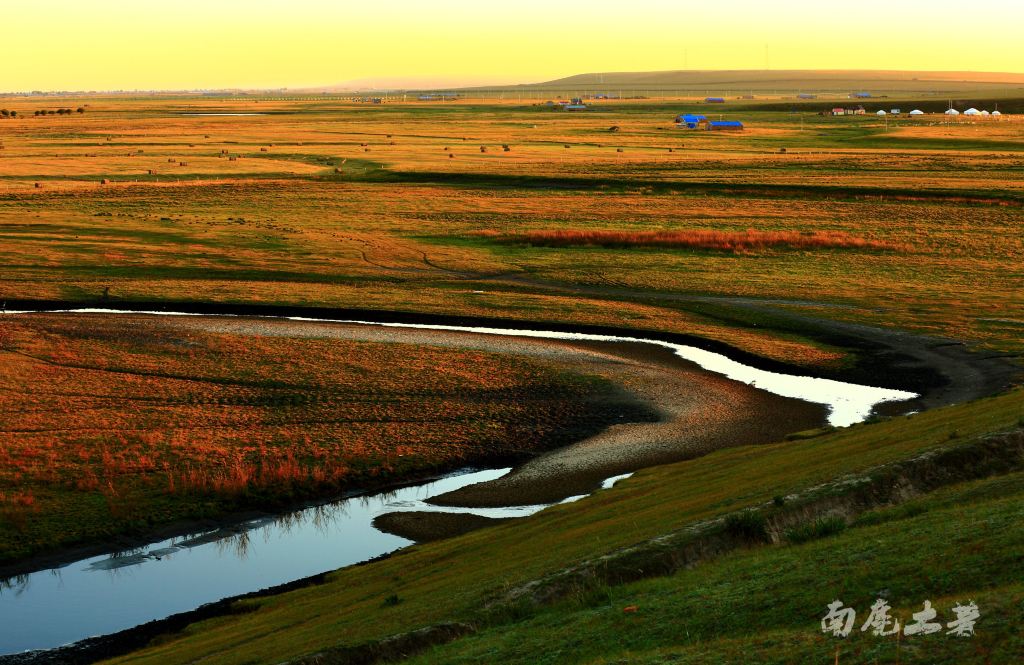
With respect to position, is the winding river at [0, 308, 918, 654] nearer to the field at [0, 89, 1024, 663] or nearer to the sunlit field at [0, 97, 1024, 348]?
the field at [0, 89, 1024, 663]

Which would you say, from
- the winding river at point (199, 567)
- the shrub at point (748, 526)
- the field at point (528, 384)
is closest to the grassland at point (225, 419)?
the field at point (528, 384)

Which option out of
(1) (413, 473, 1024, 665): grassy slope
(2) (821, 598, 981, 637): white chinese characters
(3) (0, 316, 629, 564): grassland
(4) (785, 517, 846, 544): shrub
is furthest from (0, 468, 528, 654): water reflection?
(2) (821, 598, 981, 637): white chinese characters

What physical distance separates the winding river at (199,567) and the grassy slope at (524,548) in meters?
2.50

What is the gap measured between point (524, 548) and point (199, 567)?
11.7 meters

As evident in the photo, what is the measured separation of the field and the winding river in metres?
1.49

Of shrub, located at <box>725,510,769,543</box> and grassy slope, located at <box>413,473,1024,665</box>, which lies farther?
shrub, located at <box>725,510,769,543</box>

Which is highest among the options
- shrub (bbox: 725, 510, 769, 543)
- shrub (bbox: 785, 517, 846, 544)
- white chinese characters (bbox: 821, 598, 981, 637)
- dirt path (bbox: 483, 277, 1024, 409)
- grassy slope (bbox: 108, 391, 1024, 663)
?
white chinese characters (bbox: 821, 598, 981, 637)

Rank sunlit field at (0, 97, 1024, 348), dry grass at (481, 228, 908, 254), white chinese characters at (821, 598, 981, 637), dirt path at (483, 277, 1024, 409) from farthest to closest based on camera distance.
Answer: dry grass at (481, 228, 908, 254)
sunlit field at (0, 97, 1024, 348)
dirt path at (483, 277, 1024, 409)
white chinese characters at (821, 598, 981, 637)

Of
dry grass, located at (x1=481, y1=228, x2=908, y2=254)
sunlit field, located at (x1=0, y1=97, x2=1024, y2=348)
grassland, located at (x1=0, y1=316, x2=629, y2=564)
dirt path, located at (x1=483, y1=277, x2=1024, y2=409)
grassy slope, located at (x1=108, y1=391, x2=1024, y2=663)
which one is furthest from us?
dry grass, located at (x1=481, y1=228, x2=908, y2=254)

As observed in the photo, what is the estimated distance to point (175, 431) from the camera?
4322 cm

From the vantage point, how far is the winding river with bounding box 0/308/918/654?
28.9 meters

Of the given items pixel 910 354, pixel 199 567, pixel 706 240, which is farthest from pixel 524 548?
pixel 706 240

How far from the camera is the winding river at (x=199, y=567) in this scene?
28.9 m

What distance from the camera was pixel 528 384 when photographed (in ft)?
166
